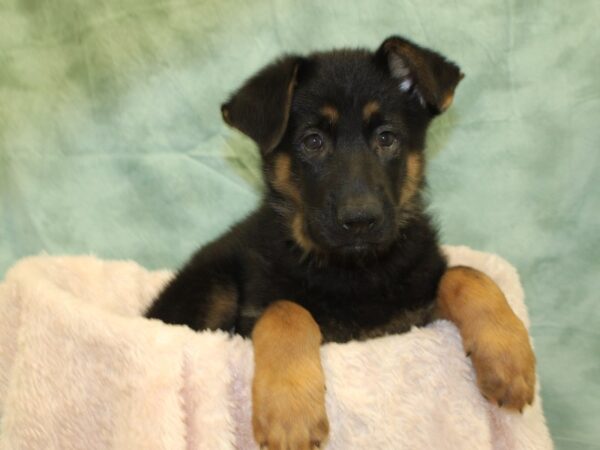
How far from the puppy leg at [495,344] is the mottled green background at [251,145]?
1.13 m

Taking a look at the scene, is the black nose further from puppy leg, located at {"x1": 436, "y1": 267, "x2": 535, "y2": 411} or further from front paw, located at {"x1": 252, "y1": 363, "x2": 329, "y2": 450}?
front paw, located at {"x1": 252, "y1": 363, "x2": 329, "y2": 450}

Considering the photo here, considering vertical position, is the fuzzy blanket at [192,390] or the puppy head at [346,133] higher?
the puppy head at [346,133]

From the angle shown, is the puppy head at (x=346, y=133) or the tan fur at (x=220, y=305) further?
the tan fur at (x=220, y=305)

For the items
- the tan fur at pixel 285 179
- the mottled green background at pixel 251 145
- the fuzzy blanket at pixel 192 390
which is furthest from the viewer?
the mottled green background at pixel 251 145

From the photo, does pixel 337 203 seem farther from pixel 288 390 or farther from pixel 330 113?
pixel 288 390

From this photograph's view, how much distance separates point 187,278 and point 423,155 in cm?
102

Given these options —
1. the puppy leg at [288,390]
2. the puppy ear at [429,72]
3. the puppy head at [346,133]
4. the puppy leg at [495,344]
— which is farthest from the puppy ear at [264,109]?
the puppy leg at [495,344]

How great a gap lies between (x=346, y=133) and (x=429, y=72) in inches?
13.6

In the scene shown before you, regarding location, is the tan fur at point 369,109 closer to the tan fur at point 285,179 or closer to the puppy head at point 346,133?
the puppy head at point 346,133

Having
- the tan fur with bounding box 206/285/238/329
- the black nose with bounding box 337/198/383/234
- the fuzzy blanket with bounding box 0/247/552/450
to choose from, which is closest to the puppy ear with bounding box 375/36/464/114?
the black nose with bounding box 337/198/383/234

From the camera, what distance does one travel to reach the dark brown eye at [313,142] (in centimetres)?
238

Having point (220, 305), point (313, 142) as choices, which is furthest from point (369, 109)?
point (220, 305)

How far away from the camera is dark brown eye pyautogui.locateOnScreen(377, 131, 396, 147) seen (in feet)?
7.82

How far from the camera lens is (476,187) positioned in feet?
10.5
